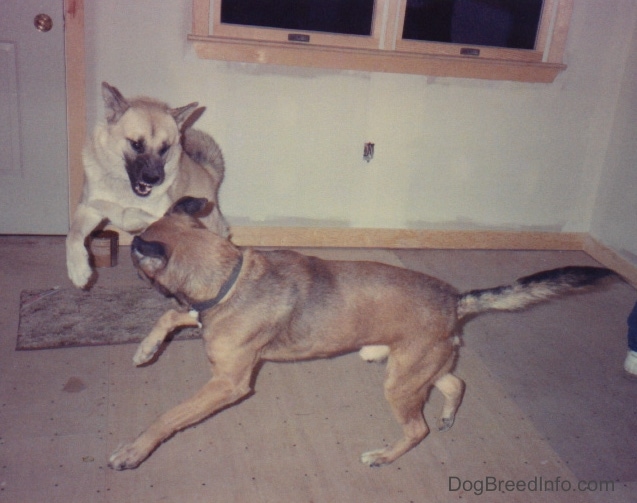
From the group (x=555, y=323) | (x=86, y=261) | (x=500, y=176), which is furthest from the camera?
(x=500, y=176)

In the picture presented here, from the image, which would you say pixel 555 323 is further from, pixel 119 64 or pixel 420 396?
pixel 119 64

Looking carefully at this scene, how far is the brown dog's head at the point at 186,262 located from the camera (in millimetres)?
2559

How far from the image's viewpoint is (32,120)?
494cm

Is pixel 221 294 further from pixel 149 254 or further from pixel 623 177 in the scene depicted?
pixel 623 177

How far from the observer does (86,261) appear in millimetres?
3545

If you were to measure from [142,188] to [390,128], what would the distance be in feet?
8.03

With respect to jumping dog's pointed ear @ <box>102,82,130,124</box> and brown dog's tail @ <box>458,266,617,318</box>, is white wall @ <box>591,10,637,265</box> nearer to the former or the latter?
brown dog's tail @ <box>458,266,617,318</box>

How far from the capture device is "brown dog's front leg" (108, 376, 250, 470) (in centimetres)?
259

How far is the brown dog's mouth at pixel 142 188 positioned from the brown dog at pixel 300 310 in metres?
1.09

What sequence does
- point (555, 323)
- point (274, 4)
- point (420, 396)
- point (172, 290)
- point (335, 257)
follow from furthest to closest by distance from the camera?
point (335, 257) → point (274, 4) → point (555, 323) → point (420, 396) → point (172, 290)

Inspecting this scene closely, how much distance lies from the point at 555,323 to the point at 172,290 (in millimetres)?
3122

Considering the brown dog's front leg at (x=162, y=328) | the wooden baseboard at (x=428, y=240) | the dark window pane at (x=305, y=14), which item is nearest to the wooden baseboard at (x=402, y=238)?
the wooden baseboard at (x=428, y=240)

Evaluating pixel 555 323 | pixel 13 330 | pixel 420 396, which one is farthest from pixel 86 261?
pixel 555 323

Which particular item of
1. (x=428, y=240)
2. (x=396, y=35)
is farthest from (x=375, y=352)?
(x=396, y=35)
